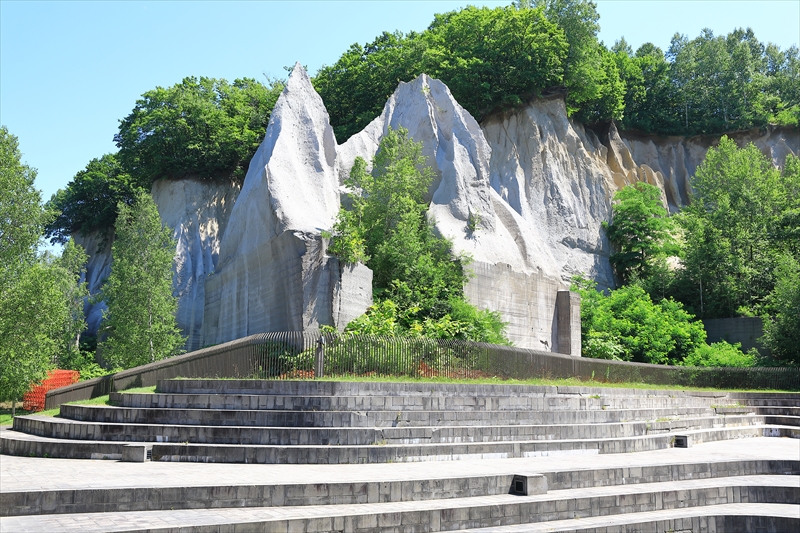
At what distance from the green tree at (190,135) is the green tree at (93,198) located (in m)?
1.89

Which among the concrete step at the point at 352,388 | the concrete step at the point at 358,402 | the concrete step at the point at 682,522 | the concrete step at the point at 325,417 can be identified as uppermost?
the concrete step at the point at 352,388

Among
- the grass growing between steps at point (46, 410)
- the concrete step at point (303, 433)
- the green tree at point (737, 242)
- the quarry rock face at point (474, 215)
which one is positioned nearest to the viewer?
the concrete step at point (303, 433)

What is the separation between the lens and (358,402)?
49.0ft

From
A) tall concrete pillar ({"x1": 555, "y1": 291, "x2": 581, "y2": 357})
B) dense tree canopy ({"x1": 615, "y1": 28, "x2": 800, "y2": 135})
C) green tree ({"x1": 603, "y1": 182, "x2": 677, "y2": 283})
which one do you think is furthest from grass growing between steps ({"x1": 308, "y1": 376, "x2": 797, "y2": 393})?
dense tree canopy ({"x1": 615, "y1": 28, "x2": 800, "y2": 135})

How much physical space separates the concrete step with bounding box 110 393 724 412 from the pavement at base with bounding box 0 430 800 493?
225 centimetres

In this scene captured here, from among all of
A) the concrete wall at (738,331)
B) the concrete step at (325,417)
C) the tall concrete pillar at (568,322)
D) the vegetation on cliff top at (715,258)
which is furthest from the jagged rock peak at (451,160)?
the concrete step at (325,417)

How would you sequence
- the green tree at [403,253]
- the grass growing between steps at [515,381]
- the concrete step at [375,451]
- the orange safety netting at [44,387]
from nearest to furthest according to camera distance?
the concrete step at [375,451], the grass growing between steps at [515,381], the green tree at [403,253], the orange safety netting at [44,387]

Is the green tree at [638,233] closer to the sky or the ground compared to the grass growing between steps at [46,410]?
closer to the sky

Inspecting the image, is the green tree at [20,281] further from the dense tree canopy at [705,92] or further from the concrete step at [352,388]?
the dense tree canopy at [705,92]

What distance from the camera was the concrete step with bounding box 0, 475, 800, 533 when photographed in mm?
8266

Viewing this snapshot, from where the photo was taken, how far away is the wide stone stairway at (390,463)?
931 centimetres

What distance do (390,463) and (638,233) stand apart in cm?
3433

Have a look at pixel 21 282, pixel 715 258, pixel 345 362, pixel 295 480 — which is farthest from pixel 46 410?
pixel 715 258

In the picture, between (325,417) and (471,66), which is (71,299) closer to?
(471,66)
